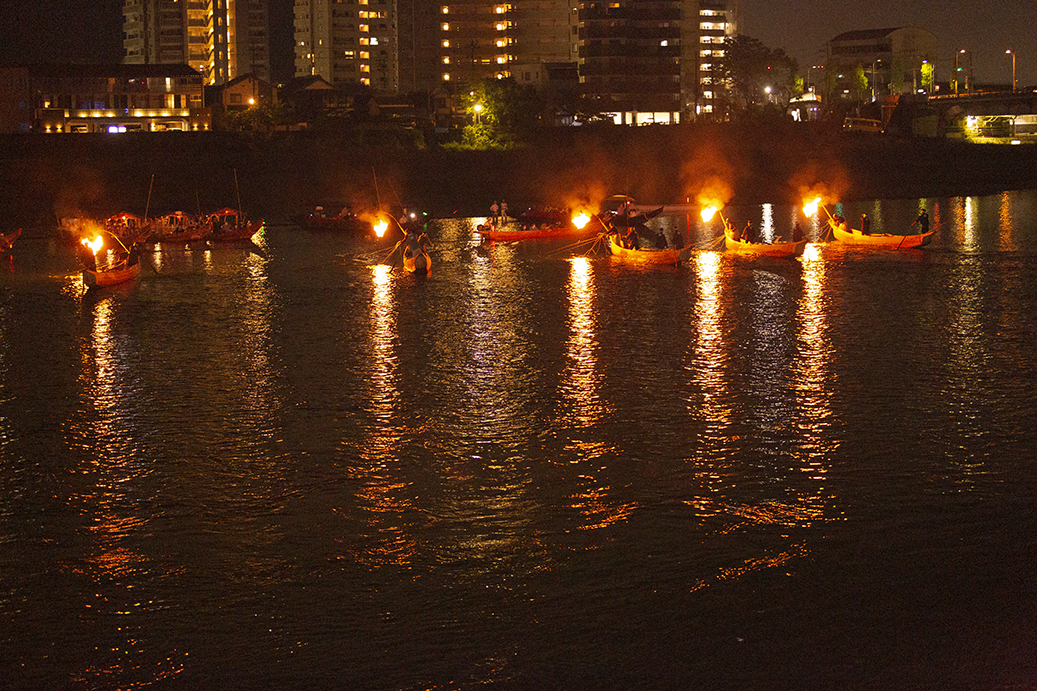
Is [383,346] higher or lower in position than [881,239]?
lower

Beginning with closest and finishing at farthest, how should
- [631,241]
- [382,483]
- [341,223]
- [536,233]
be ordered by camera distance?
[382,483]
[631,241]
[536,233]
[341,223]

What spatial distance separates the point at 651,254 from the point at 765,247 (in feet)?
17.9

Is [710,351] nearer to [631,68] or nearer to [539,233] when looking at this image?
[539,233]

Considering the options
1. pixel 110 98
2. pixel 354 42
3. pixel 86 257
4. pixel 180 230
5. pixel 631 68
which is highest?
pixel 354 42

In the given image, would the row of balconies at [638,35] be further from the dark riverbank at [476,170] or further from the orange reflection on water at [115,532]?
the orange reflection on water at [115,532]

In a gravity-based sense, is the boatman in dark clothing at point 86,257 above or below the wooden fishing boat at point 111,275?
above

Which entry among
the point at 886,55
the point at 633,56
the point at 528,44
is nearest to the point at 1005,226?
the point at 633,56

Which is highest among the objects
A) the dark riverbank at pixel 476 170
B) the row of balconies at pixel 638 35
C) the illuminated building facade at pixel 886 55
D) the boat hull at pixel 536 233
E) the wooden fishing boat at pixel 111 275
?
the illuminated building facade at pixel 886 55

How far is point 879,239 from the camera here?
4744 cm

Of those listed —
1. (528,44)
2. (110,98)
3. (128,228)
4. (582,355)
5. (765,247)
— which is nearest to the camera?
(582,355)

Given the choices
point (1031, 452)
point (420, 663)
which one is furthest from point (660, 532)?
point (1031, 452)

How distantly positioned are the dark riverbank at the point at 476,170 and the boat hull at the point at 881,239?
27071 millimetres

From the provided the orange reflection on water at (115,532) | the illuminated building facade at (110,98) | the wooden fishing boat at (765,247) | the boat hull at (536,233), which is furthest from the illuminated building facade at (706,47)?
the orange reflection on water at (115,532)

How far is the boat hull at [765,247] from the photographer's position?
1747 inches
